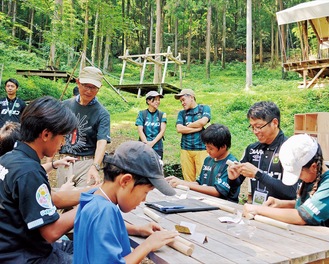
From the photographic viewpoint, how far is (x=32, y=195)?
6.15ft

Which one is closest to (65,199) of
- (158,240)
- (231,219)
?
(158,240)

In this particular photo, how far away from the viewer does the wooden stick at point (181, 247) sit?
182 centimetres

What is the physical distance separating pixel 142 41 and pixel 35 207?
39.2 meters

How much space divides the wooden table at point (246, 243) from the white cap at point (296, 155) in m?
0.33

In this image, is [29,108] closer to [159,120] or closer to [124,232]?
[124,232]

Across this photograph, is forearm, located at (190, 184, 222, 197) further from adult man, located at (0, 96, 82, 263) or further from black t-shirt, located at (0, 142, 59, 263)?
black t-shirt, located at (0, 142, 59, 263)

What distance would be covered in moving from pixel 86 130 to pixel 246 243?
2464 millimetres

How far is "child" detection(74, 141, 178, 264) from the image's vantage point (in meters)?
1.52

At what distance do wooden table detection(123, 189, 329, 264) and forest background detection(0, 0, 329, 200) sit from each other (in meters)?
5.03

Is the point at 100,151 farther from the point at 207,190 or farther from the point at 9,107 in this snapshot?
the point at 9,107

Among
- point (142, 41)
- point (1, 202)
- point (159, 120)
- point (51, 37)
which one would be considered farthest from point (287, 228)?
point (142, 41)

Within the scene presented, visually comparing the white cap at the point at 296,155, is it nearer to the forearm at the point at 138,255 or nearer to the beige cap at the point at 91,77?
the forearm at the point at 138,255

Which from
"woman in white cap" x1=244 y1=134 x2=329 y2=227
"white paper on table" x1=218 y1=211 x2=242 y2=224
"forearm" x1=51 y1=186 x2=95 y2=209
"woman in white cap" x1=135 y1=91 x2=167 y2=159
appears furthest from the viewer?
"woman in white cap" x1=135 y1=91 x2=167 y2=159

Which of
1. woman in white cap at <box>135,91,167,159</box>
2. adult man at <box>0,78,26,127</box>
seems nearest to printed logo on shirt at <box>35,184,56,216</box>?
woman in white cap at <box>135,91,167,159</box>
